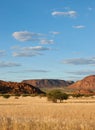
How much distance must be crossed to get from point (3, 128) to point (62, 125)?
6.83ft

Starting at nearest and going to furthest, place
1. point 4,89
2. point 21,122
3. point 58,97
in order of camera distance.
A: point 21,122 → point 58,97 → point 4,89

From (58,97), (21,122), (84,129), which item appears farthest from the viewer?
(58,97)

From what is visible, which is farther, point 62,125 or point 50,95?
point 50,95

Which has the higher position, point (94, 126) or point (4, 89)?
point (4, 89)

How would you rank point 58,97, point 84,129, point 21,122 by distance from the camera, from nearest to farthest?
point 84,129
point 21,122
point 58,97

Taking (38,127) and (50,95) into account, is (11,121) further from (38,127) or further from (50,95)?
(50,95)

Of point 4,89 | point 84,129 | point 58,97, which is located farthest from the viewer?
point 4,89

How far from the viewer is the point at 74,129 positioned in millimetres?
11773

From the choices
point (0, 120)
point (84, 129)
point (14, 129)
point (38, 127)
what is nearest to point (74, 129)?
point (84, 129)

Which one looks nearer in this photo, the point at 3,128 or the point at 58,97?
the point at 3,128

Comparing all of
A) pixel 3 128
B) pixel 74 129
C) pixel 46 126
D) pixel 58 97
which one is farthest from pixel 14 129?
pixel 58 97

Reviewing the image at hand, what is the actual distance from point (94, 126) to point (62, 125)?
112 cm

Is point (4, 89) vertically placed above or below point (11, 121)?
above

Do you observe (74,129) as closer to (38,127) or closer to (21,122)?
(38,127)
